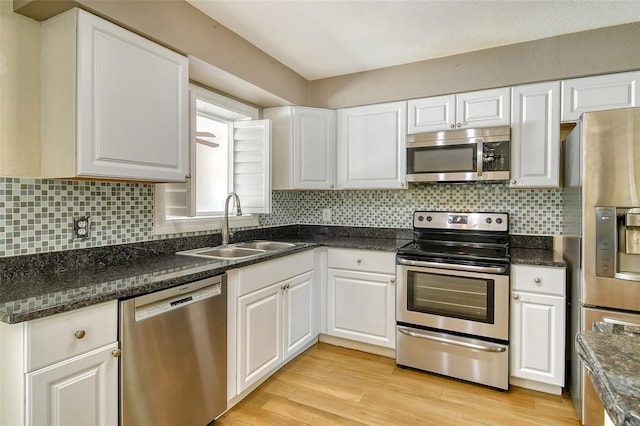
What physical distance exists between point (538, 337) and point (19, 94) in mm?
3083

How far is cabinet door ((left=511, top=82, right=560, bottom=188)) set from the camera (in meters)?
2.30

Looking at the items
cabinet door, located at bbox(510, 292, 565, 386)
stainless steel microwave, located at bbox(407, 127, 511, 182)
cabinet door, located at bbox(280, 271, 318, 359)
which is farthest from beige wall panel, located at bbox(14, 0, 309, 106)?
cabinet door, located at bbox(510, 292, 565, 386)

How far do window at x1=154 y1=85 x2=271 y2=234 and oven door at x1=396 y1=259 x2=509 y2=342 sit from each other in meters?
1.23

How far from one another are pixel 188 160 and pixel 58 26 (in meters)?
0.79

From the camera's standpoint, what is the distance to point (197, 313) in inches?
66.4

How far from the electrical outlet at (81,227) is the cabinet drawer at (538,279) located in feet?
8.24

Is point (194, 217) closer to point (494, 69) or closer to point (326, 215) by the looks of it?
point (326, 215)

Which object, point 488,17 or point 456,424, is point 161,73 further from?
point 456,424

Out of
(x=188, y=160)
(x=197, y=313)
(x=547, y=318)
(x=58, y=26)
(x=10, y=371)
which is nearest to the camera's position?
(x=10, y=371)

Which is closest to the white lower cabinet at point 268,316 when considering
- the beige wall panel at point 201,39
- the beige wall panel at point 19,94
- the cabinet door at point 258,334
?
the cabinet door at point 258,334

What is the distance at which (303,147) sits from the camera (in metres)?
2.92

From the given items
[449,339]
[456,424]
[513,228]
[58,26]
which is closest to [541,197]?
[513,228]

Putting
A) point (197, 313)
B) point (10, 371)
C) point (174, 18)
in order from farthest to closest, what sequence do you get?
1. point (174, 18)
2. point (197, 313)
3. point (10, 371)

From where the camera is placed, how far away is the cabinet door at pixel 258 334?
2.01 meters
